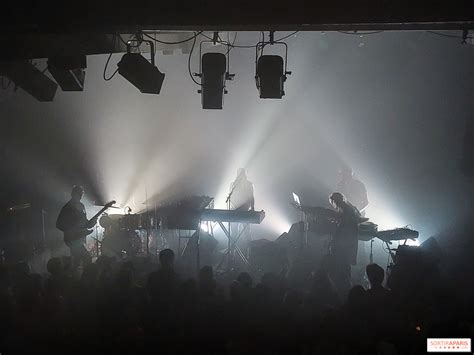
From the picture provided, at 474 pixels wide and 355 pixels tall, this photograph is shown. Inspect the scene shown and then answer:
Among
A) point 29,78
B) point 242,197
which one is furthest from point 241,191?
point 29,78

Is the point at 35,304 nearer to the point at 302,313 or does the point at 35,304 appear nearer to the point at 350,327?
the point at 302,313

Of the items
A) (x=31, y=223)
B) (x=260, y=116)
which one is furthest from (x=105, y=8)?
(x=260, y=116)

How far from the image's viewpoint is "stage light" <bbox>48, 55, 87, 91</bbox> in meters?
5.89

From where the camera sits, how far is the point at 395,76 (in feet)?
41.7

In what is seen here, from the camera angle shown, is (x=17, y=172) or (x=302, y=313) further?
(x=17, y=172)

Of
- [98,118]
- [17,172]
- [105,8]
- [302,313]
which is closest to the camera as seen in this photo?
[302,313]

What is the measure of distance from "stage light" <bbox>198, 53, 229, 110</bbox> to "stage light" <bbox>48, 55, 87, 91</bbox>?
1.71 m

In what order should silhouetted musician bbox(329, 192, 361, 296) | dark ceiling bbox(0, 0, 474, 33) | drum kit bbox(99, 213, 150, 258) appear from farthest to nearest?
1. drum kit bbox(99, 213, 150, 258)
2. silhouetted musician bbox(329, 192, 361, 296)
3. dark ceiling bbox(0, 0, 474, 33)

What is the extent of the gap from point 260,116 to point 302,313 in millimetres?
11478

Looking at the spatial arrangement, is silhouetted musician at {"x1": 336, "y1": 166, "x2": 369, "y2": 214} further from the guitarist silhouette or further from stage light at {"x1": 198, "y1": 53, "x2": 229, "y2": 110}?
the guitarist silhouette

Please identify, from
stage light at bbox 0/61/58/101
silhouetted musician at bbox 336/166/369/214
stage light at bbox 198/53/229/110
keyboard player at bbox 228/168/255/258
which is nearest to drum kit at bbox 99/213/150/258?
keyboard player at bbox 228/168/255/258

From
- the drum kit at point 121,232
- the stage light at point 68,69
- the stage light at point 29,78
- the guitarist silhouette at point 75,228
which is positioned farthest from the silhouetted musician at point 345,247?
the stage light at point 29,78

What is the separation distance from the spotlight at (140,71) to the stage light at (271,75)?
1.36 metres

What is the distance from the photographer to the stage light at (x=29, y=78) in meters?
6.14
